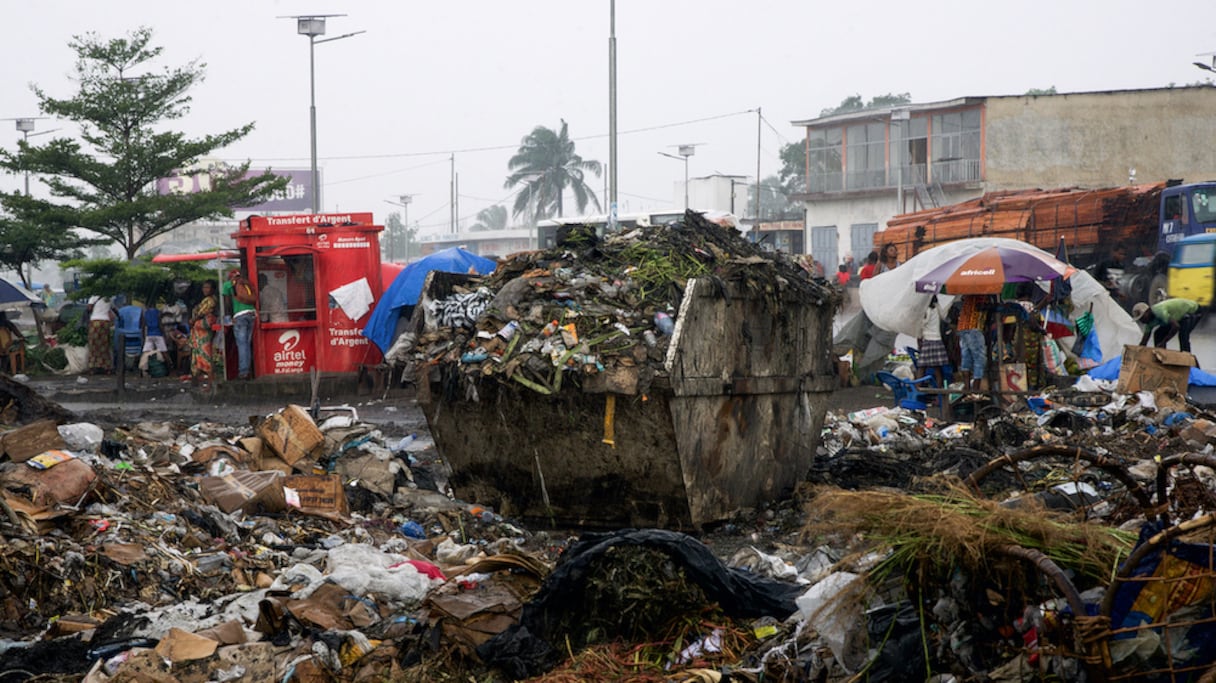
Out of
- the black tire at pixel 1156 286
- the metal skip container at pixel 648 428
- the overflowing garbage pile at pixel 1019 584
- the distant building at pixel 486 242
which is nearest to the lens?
the overflowing garbage pile at pixel 1019 584

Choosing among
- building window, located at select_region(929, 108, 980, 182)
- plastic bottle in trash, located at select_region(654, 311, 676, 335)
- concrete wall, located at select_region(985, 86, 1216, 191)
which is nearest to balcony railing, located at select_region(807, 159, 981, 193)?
building window, located at select_region(929, 108, 980, 182)

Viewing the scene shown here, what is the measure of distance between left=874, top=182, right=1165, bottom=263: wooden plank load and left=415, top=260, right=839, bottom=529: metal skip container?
54.8ft

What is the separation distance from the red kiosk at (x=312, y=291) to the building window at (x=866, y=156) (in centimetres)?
2612

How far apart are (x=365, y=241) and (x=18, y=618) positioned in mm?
10715

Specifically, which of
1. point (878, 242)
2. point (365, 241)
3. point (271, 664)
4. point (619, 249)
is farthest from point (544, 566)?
point (878, 242)

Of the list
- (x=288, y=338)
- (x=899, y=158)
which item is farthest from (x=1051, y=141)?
(x=288, y=338)

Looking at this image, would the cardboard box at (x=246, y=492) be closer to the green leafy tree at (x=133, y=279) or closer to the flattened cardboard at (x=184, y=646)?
the flattened cardboard at (x=184, y=646)

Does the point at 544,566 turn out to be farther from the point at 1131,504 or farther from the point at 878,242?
the point at 878,242

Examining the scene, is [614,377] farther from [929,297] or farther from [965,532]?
[929,297]

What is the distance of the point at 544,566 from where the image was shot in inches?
198

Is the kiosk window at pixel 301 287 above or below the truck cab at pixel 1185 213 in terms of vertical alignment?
below

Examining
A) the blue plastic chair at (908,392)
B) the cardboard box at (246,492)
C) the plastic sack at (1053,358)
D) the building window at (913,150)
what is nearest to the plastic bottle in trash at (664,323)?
the cardboard box at (246,492)

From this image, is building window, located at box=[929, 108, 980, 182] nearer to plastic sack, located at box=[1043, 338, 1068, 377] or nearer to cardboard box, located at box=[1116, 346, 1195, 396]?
plastic sack, located at box=[1043, 338, 1068, 377]

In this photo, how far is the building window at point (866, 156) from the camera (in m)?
38.2
